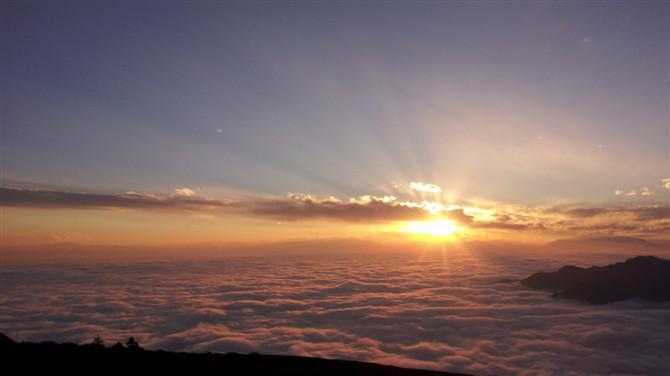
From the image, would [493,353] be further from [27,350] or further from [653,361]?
[27,350]

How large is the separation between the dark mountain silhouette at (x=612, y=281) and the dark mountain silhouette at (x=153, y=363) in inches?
3415

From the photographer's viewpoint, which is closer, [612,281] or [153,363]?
[153,363]

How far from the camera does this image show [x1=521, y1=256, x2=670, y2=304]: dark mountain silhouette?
86188 mm

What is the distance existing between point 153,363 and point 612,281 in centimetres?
10800

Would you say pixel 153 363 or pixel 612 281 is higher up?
pixel 153 363

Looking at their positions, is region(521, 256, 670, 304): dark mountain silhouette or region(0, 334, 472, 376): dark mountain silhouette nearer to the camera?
region(0, 334, 472, 376): dark mountain silhouette

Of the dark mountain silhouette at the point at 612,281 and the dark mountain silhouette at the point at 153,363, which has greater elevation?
the dark mountain silhouette at the point at 153,363

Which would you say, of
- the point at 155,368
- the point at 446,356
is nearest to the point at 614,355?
the point at 446,356

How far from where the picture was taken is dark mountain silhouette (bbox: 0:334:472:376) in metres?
21.2

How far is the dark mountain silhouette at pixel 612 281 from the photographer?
86.2 metres

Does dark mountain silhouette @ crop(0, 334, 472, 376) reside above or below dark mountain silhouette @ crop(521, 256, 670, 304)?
above

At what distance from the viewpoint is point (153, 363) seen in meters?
23.0

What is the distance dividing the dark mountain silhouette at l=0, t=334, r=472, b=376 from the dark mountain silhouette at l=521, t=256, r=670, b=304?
8674 centimetres

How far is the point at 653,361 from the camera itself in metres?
45.0
